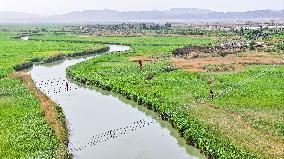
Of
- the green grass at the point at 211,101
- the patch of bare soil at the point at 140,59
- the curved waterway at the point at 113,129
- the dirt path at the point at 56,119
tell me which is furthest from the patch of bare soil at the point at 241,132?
the patch of bare soil at the point at 140,59

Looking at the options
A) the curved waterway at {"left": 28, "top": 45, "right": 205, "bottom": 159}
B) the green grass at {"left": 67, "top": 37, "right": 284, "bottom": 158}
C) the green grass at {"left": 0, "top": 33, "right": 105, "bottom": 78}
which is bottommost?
the green grass at {"left": 0, "top": 33, "right": 105, "bottom": 78}

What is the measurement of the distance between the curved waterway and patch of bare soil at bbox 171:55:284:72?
13131 mm

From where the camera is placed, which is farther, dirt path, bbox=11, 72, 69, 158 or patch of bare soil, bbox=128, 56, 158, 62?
patch of bare soil, bbox=128, 56, 158, 62

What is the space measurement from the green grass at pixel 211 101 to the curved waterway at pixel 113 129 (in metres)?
0.80

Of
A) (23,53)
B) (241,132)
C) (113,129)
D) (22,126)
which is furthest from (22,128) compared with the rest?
(23,53)

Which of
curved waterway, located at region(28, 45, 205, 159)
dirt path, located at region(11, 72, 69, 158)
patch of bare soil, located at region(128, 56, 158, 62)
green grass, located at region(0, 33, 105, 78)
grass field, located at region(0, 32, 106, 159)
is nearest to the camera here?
grass field, located at region(0, 32, 106, 159)

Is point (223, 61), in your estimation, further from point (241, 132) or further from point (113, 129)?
point (241, 132)

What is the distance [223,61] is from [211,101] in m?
21.3

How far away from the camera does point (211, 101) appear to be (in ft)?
107

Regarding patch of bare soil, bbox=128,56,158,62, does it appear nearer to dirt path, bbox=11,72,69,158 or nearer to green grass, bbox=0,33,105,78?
green grass, bbox=0,33,105,78

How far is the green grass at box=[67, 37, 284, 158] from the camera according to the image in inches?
913

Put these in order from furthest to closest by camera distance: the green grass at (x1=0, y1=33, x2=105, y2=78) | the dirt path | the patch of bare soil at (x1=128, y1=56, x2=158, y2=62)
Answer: the patch of bare soil at (x1=128, y1=56, x2=158, y2=62), the green grass at (x1=0, y1=33, x2=105, y2=78), the dirt path

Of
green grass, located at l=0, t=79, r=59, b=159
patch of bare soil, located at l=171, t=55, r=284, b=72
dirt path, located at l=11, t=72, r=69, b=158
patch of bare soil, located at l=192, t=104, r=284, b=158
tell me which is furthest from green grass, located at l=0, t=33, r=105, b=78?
patch of bare soil, located at l=192, t=104, r=284, b=158

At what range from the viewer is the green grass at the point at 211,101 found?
76.1ft
